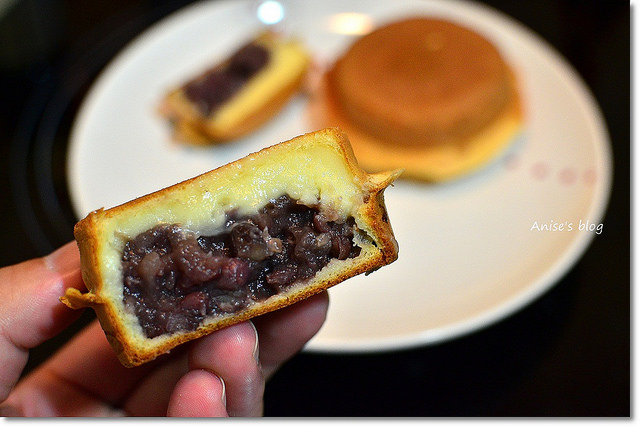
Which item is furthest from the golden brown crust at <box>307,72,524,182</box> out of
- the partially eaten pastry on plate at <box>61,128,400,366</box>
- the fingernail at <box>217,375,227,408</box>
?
the fingernail at <box>217,375,227,408</box>

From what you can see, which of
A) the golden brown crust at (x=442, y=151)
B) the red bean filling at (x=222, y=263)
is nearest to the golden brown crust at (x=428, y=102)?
the golden brown crust at (x=442, y=151)

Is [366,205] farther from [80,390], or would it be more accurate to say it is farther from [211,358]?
[80,390]

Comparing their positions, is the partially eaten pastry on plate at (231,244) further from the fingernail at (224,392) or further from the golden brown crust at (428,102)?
the golden brown crust at (428,102)

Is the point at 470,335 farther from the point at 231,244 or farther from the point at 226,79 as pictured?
the point at 226,79

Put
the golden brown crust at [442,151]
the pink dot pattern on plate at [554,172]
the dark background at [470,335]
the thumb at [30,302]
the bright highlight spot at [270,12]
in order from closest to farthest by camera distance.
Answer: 1. the thumb at [30,302]
2. the dark background at [470,335]
3. the pink dot pattern on plate at [554,172]
4. the golden brown crust at [442,151]
5. the bright highlight spot at [270,12]

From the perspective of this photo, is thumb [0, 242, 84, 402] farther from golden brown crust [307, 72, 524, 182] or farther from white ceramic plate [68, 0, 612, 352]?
golden brown crust [307, 72, 524, 182]

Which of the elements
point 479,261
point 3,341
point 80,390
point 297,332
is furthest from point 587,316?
point 3,341
